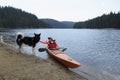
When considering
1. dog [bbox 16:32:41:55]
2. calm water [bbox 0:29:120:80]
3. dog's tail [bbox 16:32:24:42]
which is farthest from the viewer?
dog's tail [bbox 16:32:24:42]

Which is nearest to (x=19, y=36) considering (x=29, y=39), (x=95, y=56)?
(x=29, y=39)

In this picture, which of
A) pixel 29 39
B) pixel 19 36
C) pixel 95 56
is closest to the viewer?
pixel 29 39

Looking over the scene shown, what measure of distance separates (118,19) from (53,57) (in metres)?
114

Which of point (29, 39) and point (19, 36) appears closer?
point (29, 39)

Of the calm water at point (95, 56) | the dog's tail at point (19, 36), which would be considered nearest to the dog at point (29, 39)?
the dog's tail at point (19, 36)

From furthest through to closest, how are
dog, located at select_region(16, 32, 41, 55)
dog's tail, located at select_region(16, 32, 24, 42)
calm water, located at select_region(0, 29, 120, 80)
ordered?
dog's tail, located at select_region(16, 32, 24, 42) < dog, located at select_region(16, 32, 41, 55) < calm water, located at select_region(0, 29, 120, 80)

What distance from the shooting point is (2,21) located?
133m

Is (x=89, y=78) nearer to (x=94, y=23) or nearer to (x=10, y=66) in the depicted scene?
(x=10, y=66)

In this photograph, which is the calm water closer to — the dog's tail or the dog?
the dog

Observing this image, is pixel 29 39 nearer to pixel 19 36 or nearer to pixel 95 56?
pixel 19 36

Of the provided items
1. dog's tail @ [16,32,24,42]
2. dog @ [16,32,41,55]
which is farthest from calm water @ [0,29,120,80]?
dog's tail @ [16,32,24,42]

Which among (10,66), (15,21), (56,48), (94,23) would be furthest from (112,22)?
(10,66)

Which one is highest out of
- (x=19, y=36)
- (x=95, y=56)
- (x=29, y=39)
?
(x=19, y=36)

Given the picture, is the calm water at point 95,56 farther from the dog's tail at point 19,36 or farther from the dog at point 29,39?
the dog's tail at point 19,36
